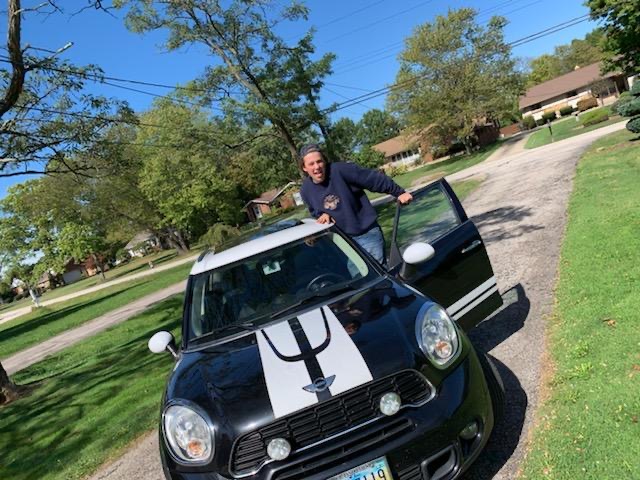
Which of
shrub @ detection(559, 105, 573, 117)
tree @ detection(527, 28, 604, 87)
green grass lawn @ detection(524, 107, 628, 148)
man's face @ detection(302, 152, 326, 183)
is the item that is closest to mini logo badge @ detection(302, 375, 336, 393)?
man's face @ detection(302, 152, 326, 183)

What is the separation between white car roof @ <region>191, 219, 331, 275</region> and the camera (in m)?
3.78

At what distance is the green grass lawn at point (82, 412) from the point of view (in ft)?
16.6

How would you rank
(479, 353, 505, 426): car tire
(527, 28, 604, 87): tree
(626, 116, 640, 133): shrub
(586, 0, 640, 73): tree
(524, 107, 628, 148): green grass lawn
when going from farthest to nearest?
(527, 28, 604, 87): tree
(524, 107, 628, 148): green grass lawn
(586, 0, 640, 73): tree
(626, 116, 640, 133): shrub
(479, 353, 505, 426): car tire

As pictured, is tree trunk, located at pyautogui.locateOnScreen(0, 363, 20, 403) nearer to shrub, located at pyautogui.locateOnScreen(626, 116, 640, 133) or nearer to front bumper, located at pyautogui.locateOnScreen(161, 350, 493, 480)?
front bumper, located at pyautogui.locateOnScreen(161, 350, 493, 480)

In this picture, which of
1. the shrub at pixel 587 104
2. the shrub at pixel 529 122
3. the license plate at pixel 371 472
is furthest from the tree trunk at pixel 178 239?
the license plate at pixel 371 472

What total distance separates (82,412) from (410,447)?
573 centimetres

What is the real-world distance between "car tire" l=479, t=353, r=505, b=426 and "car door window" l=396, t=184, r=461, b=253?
159 cm

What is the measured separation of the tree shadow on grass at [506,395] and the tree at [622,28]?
19509 mm

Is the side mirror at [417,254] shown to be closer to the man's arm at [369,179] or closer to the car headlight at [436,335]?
the car headlight at [436,335]

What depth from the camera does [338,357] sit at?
246 cm

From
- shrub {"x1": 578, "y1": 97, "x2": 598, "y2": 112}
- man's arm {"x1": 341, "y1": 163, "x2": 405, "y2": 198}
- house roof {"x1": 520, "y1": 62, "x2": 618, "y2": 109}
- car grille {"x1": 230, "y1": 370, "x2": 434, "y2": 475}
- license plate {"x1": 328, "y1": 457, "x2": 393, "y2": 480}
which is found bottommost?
shrub {"x1": 578, "y1": 97, "x2": 598, "y2": 112}

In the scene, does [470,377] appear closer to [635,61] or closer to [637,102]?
[637,102]

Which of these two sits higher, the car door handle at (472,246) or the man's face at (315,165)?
the man's face at (315,165)

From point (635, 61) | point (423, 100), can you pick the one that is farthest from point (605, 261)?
point (423, 100)
